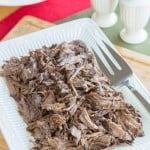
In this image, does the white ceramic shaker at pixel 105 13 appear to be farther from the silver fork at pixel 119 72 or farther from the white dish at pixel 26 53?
the silver fork at pixel 119 72

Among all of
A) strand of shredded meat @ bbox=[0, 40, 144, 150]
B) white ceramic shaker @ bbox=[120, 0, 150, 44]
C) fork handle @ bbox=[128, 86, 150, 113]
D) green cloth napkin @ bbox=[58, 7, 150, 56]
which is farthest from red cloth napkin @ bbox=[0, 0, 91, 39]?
fork handle @ bbox=[128, 86, 150, 113]

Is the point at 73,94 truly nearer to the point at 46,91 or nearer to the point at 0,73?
the point at 46,91

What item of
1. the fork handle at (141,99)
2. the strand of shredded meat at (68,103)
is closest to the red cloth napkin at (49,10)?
the strand of shredded meat at (68,103)

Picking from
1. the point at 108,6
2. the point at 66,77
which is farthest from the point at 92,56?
the point at 108,6

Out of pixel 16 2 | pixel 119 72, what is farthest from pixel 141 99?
pixel 16 2

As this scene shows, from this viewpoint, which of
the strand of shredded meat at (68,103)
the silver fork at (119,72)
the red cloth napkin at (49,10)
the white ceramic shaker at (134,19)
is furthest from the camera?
the red cloth napkin at (49,10)

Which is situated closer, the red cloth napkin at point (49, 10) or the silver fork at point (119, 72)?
the silver fork at point (119, 72)

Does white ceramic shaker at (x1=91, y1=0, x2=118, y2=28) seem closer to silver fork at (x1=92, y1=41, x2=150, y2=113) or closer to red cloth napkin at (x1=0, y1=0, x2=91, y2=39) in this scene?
red cloth napkin at (x1=0, y1=0, x2=91, y2=39)
